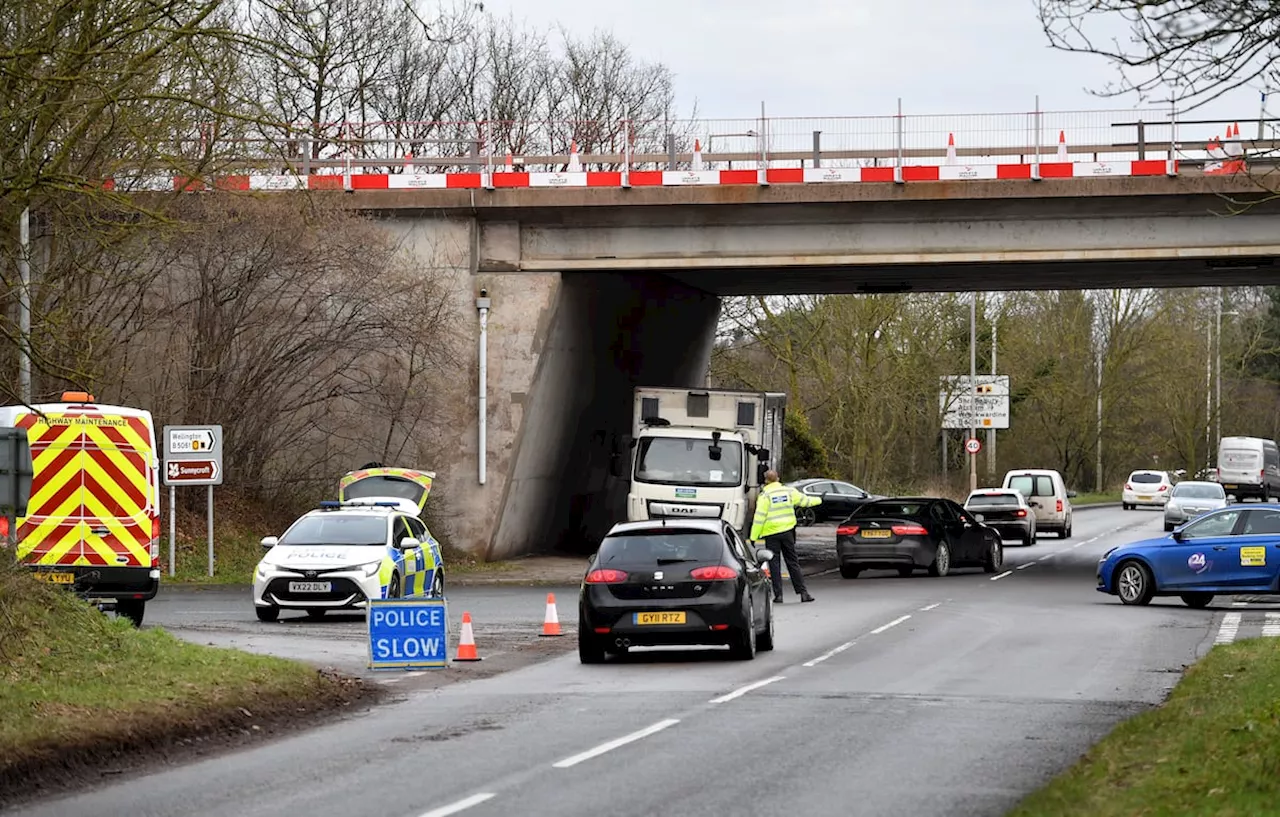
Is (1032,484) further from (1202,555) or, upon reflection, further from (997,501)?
(1202,555)

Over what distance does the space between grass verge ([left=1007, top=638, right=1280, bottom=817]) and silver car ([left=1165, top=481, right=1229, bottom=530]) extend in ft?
133

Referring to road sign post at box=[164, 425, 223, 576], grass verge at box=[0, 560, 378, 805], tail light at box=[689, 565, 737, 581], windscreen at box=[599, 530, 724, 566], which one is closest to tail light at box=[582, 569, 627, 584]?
windscreen at box=[599, 530, 724, 566]

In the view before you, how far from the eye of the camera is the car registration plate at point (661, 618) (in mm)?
18047

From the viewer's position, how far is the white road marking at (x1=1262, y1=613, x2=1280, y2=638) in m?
20.8

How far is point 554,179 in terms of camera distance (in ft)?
117

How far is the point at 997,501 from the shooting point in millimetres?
47625

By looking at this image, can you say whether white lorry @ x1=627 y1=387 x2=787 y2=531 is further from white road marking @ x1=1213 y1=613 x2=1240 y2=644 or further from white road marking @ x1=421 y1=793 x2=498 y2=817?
white road marking @ x1=421 y1=793 x2=498 y2=817

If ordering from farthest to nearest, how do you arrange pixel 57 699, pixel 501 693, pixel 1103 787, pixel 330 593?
pixel 330 593
pixel 501 693
pixel 57 699
pixel 1103 787

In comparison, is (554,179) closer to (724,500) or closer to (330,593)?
(724,500)

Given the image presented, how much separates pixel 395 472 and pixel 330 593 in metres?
10.2

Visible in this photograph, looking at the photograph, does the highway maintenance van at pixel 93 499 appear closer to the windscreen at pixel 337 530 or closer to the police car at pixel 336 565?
the police car at pixel 336 565

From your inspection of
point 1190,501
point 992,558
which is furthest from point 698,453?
point 1190,501

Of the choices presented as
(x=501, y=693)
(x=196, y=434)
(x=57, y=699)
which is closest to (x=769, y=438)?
(x=196, y=434)

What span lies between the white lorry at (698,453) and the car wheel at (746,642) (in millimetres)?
15010
